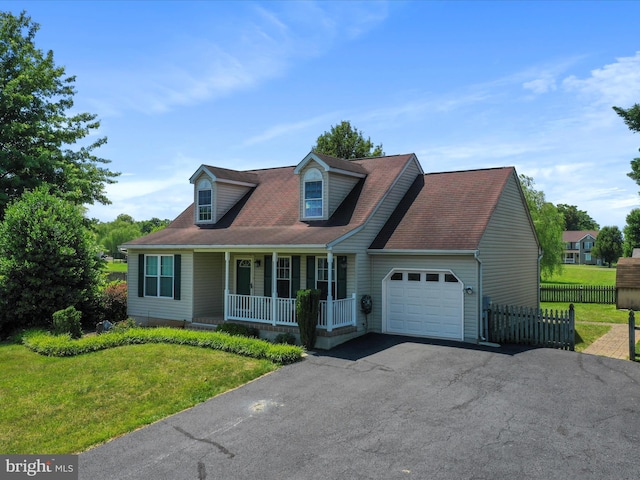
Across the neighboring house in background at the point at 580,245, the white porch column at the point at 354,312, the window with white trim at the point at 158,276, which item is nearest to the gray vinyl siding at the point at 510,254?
the white porch column at the point at 354,312

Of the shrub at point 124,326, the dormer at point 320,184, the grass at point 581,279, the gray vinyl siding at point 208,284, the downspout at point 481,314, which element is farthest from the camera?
the grass at point 581,279

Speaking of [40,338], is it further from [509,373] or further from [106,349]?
[509,373]

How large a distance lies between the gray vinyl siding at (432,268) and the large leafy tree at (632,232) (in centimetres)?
4344

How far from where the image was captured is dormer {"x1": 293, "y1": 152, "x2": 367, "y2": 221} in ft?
57.9

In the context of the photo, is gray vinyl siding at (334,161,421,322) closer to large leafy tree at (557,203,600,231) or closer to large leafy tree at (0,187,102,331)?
large leafy tree at (0,187,102,331)

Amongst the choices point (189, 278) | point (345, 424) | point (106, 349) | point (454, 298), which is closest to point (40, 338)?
point (106, 349)

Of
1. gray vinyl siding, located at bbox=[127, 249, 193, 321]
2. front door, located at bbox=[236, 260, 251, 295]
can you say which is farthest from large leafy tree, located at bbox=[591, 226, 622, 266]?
gray vinyl siding, located at bbox=[127, 249, 193, 321]

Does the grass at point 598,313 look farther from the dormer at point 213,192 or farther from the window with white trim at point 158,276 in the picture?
the window with white trim at point 158,276

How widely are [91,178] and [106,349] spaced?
1792 centimetres

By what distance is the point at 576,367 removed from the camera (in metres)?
11.7

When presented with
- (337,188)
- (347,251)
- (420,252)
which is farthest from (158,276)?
(420,252)

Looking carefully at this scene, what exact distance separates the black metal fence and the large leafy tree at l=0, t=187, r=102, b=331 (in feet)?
84.3

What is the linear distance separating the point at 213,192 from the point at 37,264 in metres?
7.11

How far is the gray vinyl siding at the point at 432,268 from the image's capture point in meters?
14.5
